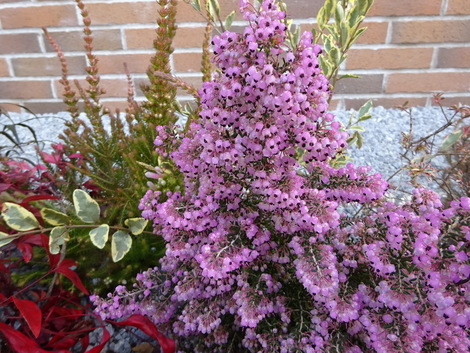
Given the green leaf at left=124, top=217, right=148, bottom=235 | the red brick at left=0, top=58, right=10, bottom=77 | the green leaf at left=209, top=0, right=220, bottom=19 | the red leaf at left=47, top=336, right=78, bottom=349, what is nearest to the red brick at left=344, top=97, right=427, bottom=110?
the green leaf at left=209, top=0, right=220, bottom=19

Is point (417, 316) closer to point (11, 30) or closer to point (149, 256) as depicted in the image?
point (149, 256)

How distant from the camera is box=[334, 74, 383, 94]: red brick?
2.39 meters

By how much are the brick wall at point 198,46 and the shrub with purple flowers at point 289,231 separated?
1499 millimetres

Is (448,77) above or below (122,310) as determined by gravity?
above

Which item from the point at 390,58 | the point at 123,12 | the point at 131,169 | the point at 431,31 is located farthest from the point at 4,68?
the point at 431,31

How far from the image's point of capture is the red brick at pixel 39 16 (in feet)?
7.60

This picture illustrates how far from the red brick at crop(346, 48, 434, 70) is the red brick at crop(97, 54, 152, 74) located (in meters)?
1.25

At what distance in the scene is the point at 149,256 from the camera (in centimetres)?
144

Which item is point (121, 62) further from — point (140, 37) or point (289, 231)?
point (289, 231)

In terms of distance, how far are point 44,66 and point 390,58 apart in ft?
7.04

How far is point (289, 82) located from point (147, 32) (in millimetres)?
1803

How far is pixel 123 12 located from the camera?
2301 mm

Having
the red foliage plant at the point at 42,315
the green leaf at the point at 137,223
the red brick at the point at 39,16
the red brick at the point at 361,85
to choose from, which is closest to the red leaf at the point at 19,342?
the red foliage plant at the point at 42,315

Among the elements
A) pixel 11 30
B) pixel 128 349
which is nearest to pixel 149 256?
pixel 128 349
